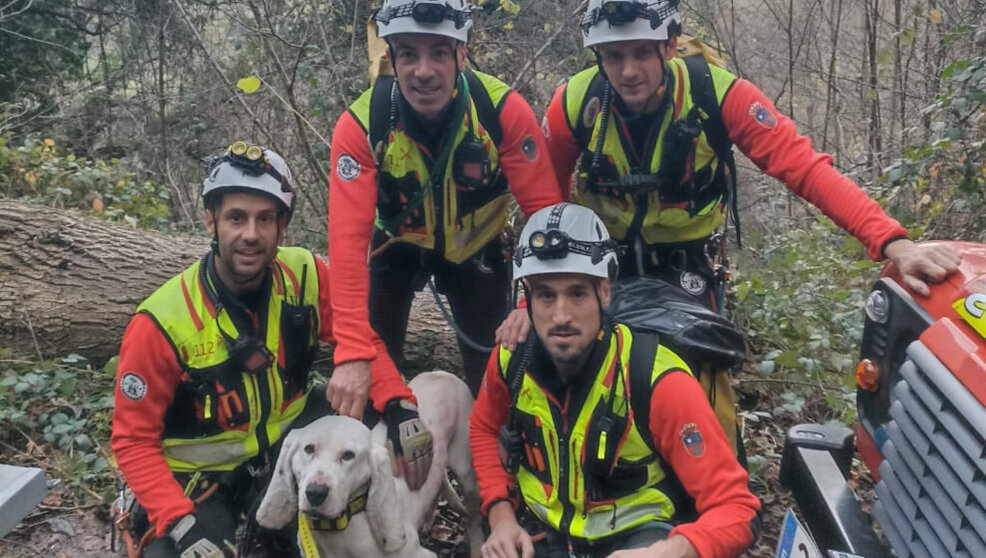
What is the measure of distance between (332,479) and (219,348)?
0.92 metres

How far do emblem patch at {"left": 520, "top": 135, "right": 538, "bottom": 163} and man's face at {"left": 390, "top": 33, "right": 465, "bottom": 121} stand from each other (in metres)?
0.44

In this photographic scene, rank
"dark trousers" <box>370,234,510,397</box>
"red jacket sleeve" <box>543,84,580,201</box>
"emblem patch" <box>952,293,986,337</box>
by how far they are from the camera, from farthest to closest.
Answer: "dark trousers" <box>370,234,510,397</box>
"red jacket sleeve" <box>543,84,580,201</box>
"emblem patch" <box>952,293,986,337</box>

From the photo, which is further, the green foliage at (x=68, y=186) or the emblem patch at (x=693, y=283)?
the green foliage at (x=68, y=186)

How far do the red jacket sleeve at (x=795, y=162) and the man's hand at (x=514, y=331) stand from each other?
135 centimetres

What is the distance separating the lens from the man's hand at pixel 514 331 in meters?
3.71

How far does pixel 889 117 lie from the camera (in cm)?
1134

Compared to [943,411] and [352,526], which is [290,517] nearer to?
[352,526]

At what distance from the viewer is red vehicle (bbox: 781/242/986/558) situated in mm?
2666

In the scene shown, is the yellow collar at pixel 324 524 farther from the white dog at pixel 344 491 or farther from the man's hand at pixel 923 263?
the man's hand at pixel 923 263

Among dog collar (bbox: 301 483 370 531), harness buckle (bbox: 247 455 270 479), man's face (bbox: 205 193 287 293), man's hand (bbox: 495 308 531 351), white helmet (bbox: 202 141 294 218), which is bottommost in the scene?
harness buckle (bbox: 247 455 270 479)

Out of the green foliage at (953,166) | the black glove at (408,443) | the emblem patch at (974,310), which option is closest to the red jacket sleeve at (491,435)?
the black glove at (408,443)

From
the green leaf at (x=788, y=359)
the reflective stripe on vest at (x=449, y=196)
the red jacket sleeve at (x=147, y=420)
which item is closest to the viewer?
the red jacket sleeve at (x=147, y=420)

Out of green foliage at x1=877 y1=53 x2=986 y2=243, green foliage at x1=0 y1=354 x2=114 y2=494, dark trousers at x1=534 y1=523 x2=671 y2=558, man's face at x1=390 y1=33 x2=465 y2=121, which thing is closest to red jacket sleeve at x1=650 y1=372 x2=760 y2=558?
dark trousers at x1=534 y1=523 x2=671 y2=558

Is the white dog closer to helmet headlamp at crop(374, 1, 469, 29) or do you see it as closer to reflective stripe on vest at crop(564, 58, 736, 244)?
reflective stripe on vest at crop(564, 58, 736, 244)
